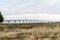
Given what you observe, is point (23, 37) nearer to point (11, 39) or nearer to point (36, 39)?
point (11, 39)

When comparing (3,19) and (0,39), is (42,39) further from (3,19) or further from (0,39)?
(3,19)

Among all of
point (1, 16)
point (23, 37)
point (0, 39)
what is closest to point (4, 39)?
point (0, 39)

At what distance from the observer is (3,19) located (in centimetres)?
6081

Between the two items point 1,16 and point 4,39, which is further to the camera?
point 1,16

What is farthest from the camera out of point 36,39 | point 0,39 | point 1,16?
point 1,16

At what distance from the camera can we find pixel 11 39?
21828mm

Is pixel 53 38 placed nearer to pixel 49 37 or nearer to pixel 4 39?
pixel 49 37

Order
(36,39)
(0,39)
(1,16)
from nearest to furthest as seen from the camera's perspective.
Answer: (36,39) → (0,39) → (1,16)

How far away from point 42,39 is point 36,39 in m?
2.19

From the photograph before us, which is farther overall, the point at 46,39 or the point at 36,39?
the point at 46,39

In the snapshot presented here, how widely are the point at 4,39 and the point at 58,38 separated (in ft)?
19.5

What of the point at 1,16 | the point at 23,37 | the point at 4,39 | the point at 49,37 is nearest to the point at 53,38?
the point at 49,37

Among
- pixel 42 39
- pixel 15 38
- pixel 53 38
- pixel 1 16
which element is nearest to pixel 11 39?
pixel 15 38

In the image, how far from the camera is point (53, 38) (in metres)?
22.8
